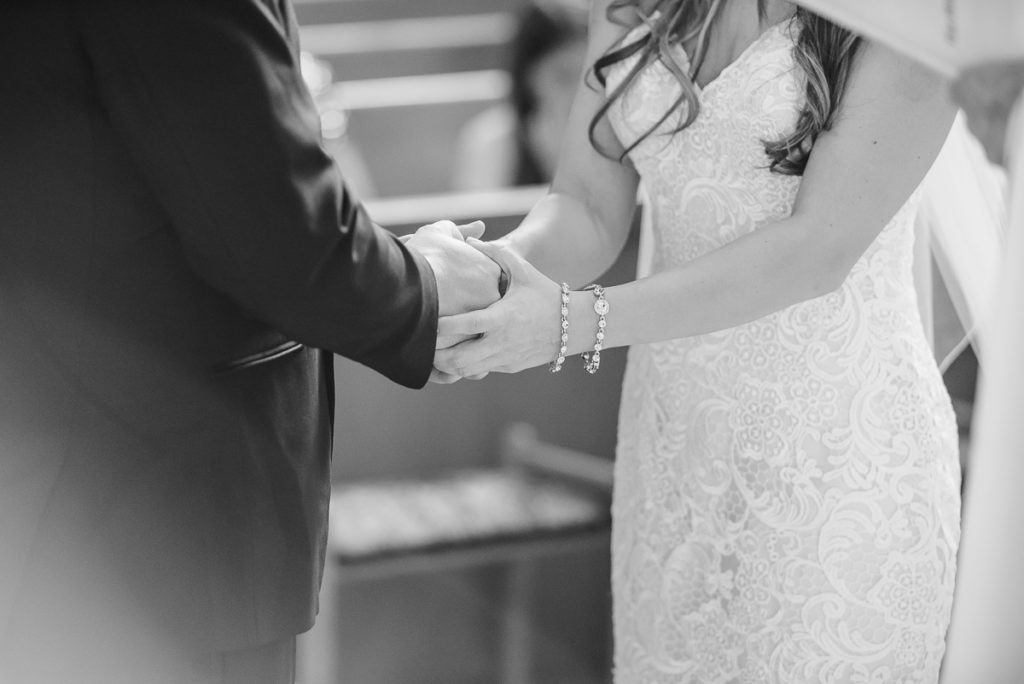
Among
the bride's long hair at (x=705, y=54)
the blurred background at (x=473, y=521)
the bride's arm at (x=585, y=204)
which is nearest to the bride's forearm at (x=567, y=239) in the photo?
the bride's arm at (x=585, y=204)

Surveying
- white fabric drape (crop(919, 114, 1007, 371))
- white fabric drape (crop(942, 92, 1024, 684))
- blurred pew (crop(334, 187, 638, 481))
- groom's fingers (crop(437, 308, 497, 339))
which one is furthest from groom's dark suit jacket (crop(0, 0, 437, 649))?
blurred pew (crop(334, 187, 638, 481))

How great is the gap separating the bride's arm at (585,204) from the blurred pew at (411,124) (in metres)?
3.73

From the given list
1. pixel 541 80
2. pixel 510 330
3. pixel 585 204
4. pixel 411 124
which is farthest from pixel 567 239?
pixel 411 124

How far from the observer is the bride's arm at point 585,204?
1.84 m

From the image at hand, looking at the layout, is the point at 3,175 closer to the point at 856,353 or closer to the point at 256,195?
the point at 256,195

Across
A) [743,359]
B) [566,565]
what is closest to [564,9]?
[566,565]

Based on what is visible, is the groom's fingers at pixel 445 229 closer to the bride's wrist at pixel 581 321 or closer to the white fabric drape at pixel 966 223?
the bride's wrist at pixel 581 321

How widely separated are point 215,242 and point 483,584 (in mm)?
2089

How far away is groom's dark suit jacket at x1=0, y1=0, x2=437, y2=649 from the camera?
118 cm

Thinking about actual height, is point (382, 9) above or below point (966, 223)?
below

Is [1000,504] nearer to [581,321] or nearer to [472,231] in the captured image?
[581,321]

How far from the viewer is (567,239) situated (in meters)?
1.86

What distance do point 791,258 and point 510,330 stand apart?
14.4 inches

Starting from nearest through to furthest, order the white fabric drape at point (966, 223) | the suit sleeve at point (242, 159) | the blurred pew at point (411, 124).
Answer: the suit sleeve at point (242, 159) < the white fabric drape at point (966, 223) < the blurred pew at point (411, 124)
